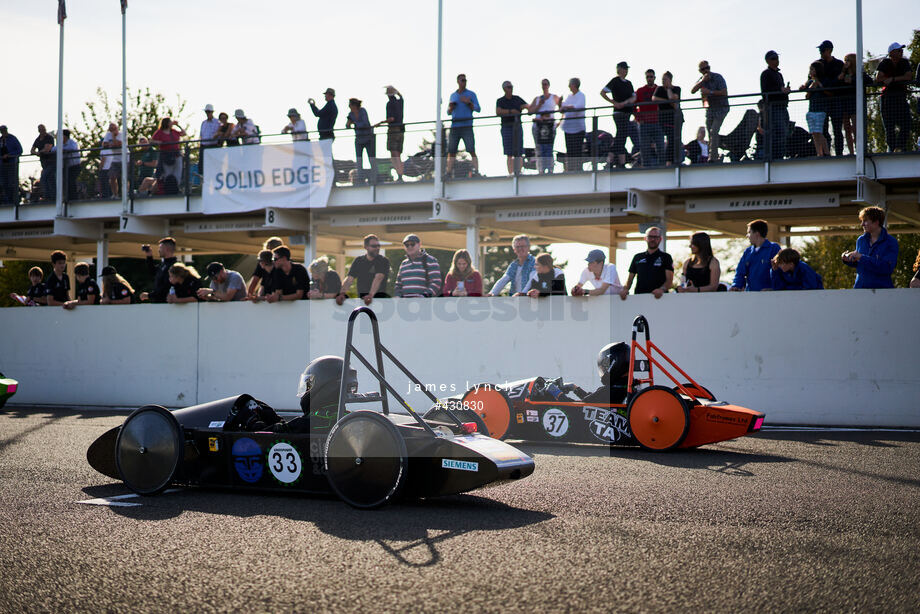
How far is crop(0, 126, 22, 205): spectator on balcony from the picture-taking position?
77.8 feet

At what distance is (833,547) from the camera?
5.19 m

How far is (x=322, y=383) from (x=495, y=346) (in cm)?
713

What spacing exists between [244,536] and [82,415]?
32.3 ft

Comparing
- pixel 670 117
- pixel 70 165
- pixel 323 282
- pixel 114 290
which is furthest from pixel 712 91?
pixel 70 165

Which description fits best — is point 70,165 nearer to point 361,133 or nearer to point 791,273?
point 361,133

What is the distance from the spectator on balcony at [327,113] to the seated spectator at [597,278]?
8.09m

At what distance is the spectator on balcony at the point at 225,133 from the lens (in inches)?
830

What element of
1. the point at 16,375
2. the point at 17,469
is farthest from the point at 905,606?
the point at 16,375

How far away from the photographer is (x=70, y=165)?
938 inches

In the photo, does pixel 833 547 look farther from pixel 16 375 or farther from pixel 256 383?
pixel 16 375

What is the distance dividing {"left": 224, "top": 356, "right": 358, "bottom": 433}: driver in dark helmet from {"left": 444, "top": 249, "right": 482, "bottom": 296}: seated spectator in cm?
680

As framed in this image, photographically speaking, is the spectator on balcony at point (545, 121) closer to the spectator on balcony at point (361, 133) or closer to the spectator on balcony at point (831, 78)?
the spectator on balcony at point (361, 133)

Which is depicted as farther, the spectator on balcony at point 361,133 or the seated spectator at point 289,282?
the spectator on balcony at point 361,133

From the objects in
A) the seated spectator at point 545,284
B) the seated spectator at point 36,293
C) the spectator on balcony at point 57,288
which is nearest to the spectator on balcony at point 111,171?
the seated spectator at point 36,293
